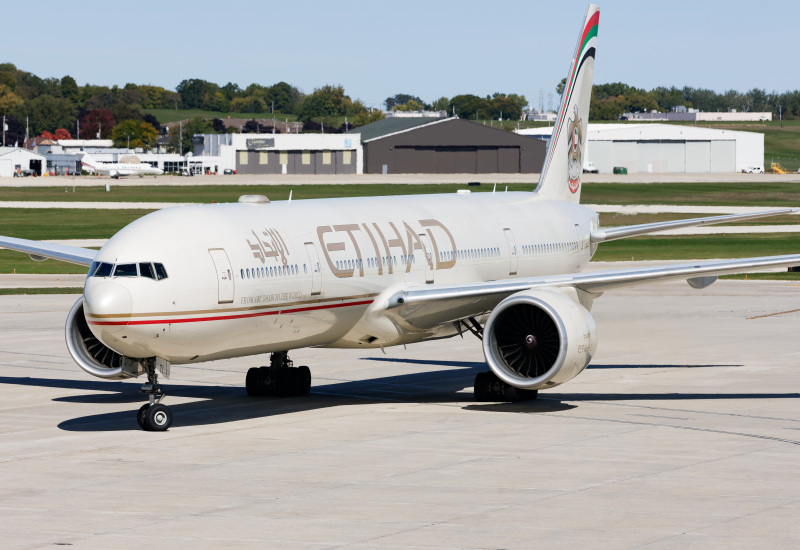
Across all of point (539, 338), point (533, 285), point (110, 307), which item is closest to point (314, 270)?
point (110, 307)

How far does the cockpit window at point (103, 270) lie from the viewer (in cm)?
2355

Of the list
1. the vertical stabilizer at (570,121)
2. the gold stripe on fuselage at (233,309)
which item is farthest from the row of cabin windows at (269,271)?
the vertical stabilizer at (570,121)

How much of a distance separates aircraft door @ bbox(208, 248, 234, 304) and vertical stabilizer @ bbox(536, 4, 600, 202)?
46.9 feet

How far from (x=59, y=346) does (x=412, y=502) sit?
23560 millimetres

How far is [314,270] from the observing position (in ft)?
85.6

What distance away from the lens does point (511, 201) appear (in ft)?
112

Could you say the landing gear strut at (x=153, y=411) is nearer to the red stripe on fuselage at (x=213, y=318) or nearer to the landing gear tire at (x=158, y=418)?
the landing gear tire at (x=158, y=418)

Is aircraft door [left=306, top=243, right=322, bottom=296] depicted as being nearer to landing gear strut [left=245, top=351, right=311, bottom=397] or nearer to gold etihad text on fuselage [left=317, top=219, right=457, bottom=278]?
gold etihad text on fuselage [left=317, top=219, right=457, bottom=278]

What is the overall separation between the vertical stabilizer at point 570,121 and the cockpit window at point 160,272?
1556 centimetres

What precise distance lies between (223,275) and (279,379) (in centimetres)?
615

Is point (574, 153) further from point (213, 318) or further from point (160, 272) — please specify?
point (160, 272)

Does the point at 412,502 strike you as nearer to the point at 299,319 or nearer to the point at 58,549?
the point at 58,549

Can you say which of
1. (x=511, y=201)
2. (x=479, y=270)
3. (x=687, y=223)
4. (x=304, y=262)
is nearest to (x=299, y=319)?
(x=304, y=262)

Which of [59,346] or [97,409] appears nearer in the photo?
[97,409]
